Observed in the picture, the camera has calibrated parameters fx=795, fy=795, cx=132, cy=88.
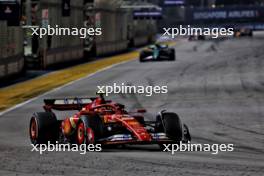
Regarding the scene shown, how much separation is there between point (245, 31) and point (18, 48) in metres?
75.2

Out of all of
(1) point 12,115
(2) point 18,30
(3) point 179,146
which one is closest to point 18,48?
(2) point 18,30

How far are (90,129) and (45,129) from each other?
131 centimetres

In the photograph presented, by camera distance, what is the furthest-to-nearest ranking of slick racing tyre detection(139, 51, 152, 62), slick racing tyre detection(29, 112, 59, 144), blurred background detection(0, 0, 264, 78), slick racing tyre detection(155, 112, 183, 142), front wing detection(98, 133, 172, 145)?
slick racing tyre detection(139, 51, 152, 62) < blurred background detection(0, 0, 264, 78) < slick racing tyre detection(29, 112, 59, 144) < slick racing tyre detection(155, 112, 183, 142) < front wing detection(98, 133, 172, 145)

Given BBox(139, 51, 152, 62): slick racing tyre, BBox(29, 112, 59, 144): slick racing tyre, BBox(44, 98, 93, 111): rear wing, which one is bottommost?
BBox(139, 51, 152, 62): slick racing tyre

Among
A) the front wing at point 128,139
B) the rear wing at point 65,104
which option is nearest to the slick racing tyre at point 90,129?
the front wing at point 128,139

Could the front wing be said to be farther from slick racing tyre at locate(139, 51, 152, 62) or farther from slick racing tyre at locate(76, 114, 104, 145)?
slick racing tyre at locate(139, 51, 152, 62)

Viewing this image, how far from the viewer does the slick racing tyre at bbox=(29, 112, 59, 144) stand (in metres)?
14.6

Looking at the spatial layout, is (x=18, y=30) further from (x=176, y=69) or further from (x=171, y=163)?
(x=171, y=163)

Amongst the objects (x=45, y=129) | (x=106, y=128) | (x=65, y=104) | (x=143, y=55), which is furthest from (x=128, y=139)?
(x=143, y=55)

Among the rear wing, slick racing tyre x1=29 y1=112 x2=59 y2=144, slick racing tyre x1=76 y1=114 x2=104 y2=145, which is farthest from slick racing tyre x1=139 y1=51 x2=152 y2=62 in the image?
slick racing tyre x1=76 y1=114 x2=104 y2=145

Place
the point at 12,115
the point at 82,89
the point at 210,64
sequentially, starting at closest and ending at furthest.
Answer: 1. the point at 12,115
2. the point at 82,89
3. the point at 210,64

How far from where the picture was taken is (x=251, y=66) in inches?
1715

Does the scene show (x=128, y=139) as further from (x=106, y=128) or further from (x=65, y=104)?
(x=65, y=104)

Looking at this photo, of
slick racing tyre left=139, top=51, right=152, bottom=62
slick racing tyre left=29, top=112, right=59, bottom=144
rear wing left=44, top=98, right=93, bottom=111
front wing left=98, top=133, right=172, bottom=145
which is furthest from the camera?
slick racing tyre left=139, top=51, right=152, bottom=62
